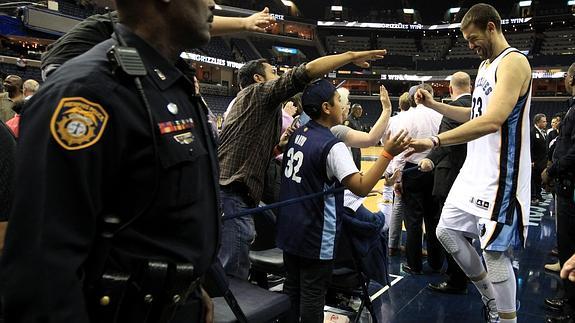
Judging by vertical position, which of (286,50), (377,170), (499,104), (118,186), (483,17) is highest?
(286,50)

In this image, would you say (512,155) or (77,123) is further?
(512,155)

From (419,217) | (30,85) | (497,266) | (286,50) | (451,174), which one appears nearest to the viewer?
(497,266)

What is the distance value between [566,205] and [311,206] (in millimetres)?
2342

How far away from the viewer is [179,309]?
47.8 inches

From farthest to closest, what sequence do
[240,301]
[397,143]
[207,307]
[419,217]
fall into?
[419,217] → [397,143] → [240,301] → [207,307]

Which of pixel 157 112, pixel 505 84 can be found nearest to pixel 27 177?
pixel 157 112

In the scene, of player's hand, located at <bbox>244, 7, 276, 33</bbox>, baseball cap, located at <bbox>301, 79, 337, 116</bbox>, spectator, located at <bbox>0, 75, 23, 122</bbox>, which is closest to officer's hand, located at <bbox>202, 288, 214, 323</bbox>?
baseball cap, located at <bbox>301, 79, 337, 116</bbox>

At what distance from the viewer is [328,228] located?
2539 millimetres

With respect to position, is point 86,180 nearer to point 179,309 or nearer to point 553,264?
point 179,309

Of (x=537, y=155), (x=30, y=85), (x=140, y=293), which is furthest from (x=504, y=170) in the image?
(x=537, y=155)

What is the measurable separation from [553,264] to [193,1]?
511cm

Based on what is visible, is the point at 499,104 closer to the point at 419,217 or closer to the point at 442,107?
the point at 442,107

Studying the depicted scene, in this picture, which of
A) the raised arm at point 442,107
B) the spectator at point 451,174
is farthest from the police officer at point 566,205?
the raised arm at point 442,107

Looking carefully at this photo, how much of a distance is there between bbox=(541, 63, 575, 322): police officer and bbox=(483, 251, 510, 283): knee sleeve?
1.04 m
